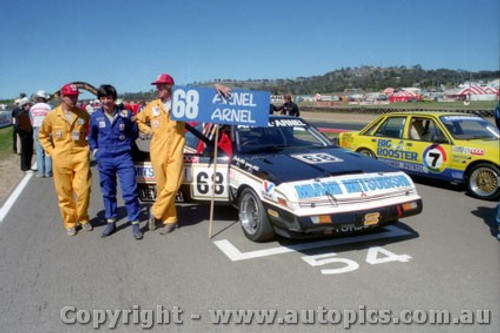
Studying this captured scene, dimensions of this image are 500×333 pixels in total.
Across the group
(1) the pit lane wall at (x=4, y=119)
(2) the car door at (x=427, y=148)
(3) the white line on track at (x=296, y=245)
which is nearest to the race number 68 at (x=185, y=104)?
(3) the white line on track at (x=296, y=245)

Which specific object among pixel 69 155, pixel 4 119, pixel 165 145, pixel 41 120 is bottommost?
pixel 69 155

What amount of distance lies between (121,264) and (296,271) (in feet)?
5.84

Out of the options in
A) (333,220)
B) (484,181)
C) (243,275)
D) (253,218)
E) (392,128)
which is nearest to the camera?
(243,275)

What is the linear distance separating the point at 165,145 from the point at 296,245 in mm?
1965

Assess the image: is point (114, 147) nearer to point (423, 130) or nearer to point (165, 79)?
point (165, 79)

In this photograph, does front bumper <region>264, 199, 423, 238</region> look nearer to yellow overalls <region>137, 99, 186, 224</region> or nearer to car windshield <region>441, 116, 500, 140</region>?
yellow overalls <region>137, 99, 186, 224</region>

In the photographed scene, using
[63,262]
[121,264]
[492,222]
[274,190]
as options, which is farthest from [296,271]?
[492,222]

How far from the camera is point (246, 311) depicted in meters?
3.35

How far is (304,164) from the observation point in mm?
4777

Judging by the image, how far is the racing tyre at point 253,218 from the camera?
463 centimetres

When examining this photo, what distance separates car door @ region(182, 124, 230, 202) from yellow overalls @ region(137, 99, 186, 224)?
254mm

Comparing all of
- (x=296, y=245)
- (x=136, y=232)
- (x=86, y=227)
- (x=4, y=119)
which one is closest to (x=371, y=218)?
(x=296, y=245)

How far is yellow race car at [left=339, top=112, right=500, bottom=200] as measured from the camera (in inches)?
272

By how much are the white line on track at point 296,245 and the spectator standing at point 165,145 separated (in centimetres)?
87
